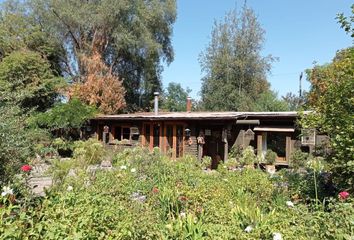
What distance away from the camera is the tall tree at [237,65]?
26641 mm

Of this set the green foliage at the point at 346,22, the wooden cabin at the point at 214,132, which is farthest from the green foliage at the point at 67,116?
the green foliage at the point at 346,22

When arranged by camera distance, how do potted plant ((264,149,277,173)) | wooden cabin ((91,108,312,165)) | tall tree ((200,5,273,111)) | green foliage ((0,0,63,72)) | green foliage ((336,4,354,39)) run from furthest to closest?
tall tree ((200,5,273,111)) < green foliage ((0,0,63,72)) < wooden cabin ((91,108,312,165)) < potted plant ((264,149,277,173)) < green foliage ((336,4,354,39))

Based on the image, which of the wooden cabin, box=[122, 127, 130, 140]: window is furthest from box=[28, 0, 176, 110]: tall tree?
the wooden cabin

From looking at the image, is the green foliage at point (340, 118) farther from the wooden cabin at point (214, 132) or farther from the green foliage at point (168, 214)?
the wooden cabin at point (214, 132)

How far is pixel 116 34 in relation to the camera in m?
24.2

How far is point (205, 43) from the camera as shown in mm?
28625

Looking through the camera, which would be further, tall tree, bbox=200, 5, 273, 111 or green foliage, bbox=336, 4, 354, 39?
tall tree, bbox=200, 5, 273, 111

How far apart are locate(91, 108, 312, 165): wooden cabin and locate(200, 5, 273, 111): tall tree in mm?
10205

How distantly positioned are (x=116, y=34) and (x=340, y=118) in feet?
69.3

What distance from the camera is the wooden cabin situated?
46.3 ft

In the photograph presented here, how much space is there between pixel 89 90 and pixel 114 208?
65.9ft

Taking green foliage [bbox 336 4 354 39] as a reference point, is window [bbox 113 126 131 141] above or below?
below

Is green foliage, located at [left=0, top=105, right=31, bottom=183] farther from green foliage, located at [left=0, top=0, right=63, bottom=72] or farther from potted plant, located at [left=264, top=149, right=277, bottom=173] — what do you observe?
green foliage, located at [left=0, top=0, right=63, bottom=72]

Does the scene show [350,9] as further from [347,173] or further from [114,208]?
[114,208]
